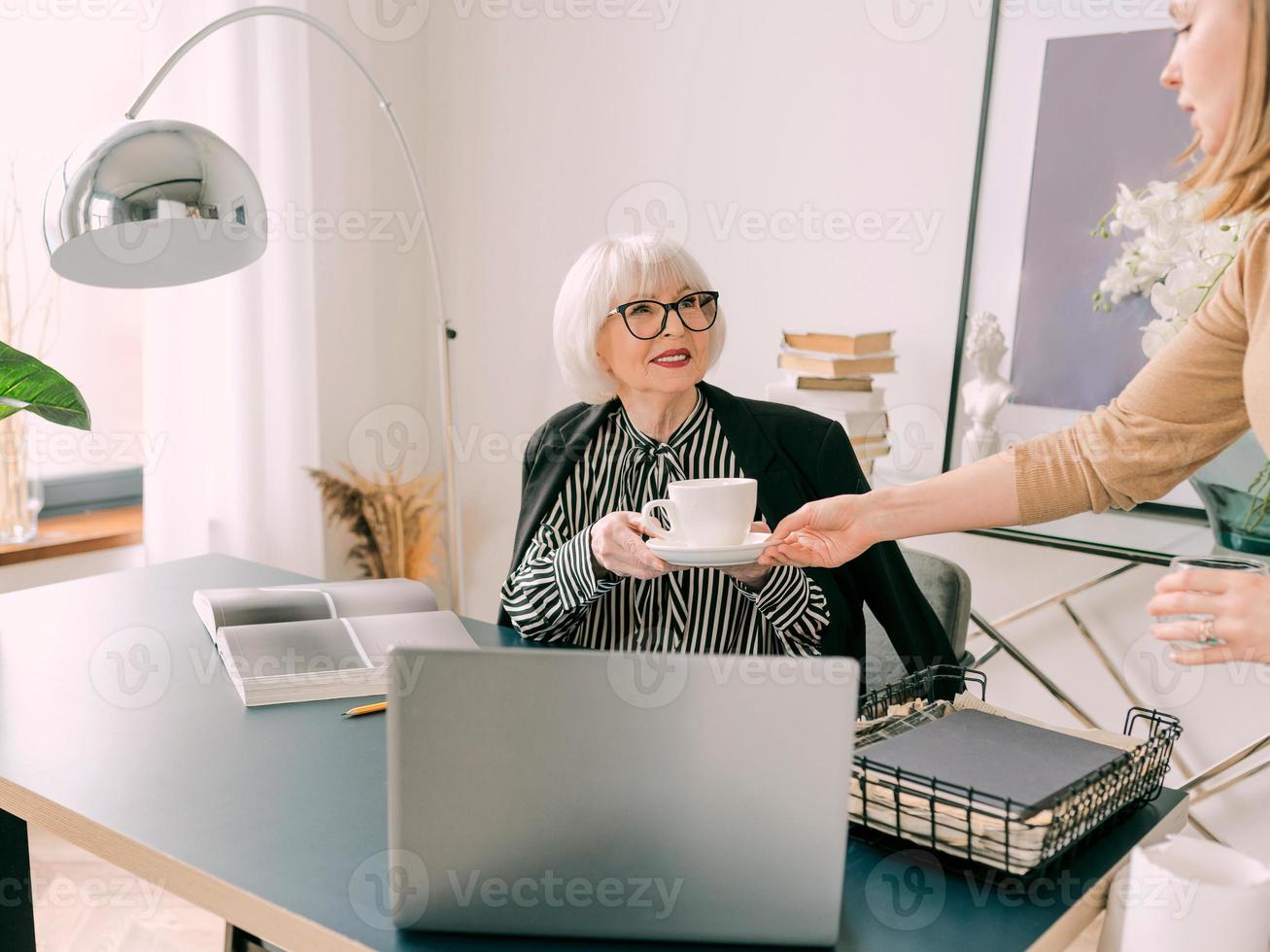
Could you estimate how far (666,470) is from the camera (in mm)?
1709

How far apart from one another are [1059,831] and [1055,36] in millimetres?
1981

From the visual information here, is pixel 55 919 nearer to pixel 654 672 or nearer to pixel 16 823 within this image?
pixel 16 823

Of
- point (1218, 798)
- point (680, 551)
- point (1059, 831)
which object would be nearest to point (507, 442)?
point (1218, 798)

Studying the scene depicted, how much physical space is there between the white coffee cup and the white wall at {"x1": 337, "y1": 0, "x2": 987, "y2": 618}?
1375mm

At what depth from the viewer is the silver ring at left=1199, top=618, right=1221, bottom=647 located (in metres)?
0.86
